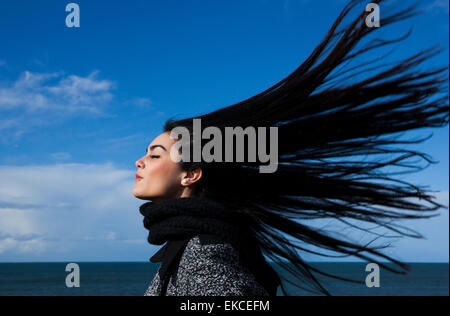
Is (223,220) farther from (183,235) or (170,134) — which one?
(170,134)

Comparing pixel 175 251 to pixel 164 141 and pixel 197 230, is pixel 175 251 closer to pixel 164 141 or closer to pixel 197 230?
pixel 197 230

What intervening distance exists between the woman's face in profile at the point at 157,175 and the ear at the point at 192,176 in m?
0.04

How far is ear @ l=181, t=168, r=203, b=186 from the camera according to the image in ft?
11.9

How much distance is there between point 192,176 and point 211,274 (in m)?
1.15

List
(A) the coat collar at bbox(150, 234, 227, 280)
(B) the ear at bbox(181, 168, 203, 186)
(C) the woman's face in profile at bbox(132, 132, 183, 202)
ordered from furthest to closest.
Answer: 1. (B) the ear at bbox(181, 168, 203, 186)
2. (C) the woman's face in profile at bbox(132, 132, 183, 202)
3. (A) the coat collar at bbox(150, 234, 227, 280)

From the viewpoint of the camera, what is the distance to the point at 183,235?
Result: 3100 mm

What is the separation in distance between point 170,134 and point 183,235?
1.04 meters

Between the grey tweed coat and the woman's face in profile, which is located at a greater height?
the woman's face in profile

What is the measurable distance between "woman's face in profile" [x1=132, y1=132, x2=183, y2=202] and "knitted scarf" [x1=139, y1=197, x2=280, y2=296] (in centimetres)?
14

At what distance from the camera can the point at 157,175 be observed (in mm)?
3531

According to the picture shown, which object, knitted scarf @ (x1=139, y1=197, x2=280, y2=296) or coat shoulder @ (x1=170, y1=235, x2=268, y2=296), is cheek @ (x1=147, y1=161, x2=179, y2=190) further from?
coat shoulder @ (x1=170, y1=235, x2=268, y2=296)

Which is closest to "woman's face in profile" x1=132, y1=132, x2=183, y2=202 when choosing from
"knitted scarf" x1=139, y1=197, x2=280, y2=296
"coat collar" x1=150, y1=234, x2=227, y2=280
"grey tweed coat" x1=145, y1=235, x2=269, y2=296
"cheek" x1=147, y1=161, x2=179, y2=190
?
"cheek" x1=147, y1=161, x2=179, y2=190
